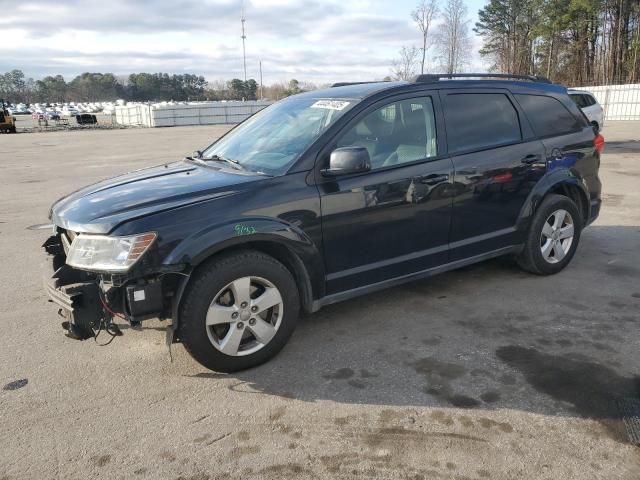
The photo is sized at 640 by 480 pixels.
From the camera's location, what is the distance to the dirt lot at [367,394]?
105 inches

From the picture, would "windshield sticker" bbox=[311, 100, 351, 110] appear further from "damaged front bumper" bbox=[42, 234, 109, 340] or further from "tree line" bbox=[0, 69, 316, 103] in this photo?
"tree line" bbox=[0, 69, 316, 103]

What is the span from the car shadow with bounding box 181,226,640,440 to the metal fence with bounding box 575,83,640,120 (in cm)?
3514

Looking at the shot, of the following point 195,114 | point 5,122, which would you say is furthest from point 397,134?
point 195,114

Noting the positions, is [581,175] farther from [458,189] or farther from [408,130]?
[408,130]

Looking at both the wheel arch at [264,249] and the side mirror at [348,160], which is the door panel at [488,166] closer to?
the side mirror at [348,160]

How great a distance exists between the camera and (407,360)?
143 inches

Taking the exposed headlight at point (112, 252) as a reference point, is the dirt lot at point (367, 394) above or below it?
below

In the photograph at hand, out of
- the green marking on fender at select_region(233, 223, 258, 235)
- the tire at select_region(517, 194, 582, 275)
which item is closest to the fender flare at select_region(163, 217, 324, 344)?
the green marking on fender at select_region(233, 223, 258, 235)

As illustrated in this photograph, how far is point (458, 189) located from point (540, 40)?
64.2 m

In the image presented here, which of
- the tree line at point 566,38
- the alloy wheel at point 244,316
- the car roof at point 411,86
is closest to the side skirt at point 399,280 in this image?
the alloy wheel at point 244,316

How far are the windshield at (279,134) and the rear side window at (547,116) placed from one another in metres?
2.02

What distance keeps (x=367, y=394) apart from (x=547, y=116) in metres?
3.43

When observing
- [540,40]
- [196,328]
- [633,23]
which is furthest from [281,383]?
[540,40]

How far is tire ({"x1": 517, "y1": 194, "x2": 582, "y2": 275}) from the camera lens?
4.96 m
